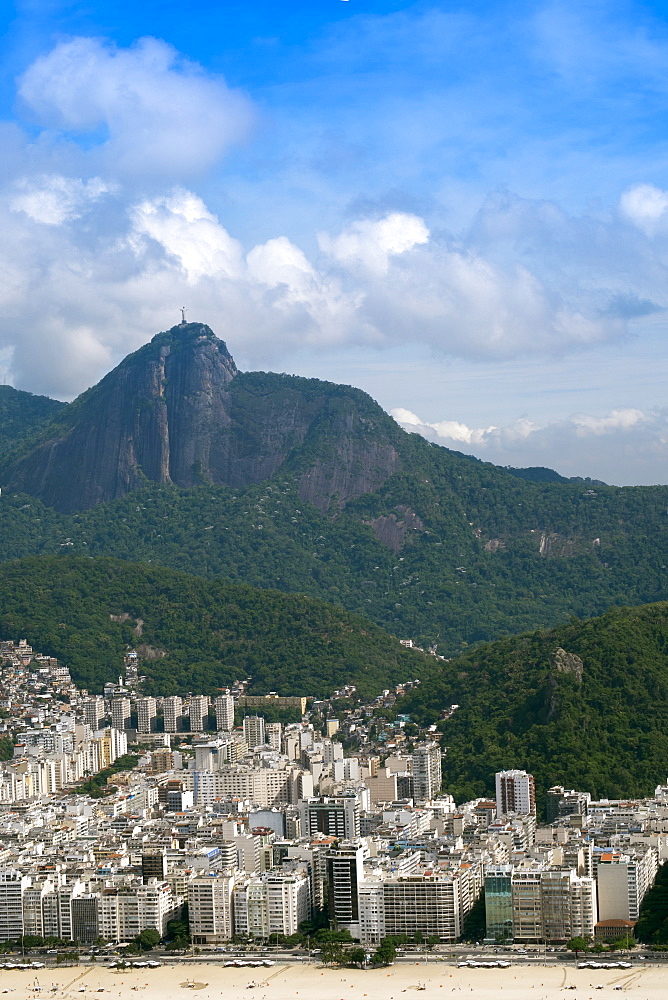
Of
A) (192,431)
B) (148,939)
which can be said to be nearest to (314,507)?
(192,431)

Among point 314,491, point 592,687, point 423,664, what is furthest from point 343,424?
point 592,687

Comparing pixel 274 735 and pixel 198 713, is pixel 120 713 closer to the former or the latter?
pixel 198 713

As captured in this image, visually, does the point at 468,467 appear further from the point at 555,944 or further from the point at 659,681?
the point at 555,944

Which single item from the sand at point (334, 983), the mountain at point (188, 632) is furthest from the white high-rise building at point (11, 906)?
the mountain at point (188, 632)

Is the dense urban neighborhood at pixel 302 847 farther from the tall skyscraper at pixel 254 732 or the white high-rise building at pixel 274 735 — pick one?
the white high-rise building at pixel 274 735

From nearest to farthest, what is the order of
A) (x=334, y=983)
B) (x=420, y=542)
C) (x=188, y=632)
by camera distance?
(x=334, y=983), (x=188, y=632), (x=420, y=542)

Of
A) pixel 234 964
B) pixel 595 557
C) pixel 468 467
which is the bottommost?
pixel 234 964

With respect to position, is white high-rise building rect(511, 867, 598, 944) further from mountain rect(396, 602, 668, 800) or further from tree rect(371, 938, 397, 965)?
mountain rect(396, 602, 668, 800)

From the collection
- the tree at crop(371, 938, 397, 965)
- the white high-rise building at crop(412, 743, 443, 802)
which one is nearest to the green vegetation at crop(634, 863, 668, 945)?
the tree at crop(371, 938, 397, 965)
